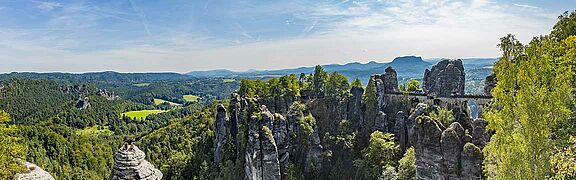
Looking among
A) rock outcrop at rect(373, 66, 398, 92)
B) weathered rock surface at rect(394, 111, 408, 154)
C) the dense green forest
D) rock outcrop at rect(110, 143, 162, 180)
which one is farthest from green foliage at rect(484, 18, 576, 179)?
rock outcrop at rect(373, 66, 398, 92)

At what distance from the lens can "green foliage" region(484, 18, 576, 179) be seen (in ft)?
51.7

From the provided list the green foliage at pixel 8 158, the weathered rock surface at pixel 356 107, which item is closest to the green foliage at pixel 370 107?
the weathered rock surface at pixel 356 107

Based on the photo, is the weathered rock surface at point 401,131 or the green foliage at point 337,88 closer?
the weathered rock surface at point 401,131

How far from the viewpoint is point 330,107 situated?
55.5 metres

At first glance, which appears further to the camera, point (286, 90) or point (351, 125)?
point (286, 90)

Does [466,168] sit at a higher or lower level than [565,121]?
lower

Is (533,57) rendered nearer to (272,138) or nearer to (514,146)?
(514,146)

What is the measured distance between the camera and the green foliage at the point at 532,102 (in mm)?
15766

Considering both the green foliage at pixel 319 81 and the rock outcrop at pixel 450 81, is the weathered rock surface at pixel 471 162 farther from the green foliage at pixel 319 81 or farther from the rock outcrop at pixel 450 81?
the green foliage at pixel 319 81

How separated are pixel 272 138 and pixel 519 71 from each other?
31.3 meters

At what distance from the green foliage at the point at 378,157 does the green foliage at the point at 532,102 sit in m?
24.6

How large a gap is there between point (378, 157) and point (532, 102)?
91.9 ft

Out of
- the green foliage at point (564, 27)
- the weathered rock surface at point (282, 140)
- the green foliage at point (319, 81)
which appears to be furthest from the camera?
the green foliage at point (319, 81)

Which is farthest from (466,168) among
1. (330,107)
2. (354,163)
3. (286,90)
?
(286,90)
